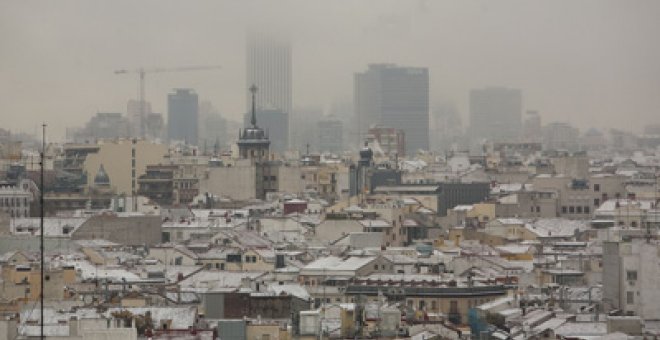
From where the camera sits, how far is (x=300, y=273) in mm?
60750

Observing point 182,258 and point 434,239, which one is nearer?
point 182,258

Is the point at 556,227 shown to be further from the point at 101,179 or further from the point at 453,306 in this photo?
the point at 453,306

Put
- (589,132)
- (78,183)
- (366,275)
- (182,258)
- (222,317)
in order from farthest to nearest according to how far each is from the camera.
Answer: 1. (589,132)
2. (78,183)
3. (182,258)
4. (366,275)
5. (222,317)

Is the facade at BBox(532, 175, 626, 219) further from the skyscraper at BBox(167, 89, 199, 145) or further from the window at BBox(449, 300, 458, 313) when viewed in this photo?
the skyscraper at BBox(167, 89, 199, 145)

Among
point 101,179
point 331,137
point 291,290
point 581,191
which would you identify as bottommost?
point 291,290

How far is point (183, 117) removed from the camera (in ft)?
611

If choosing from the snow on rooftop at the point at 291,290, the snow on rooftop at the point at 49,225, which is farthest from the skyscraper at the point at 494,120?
the snow on rooftop at the point at 291,290

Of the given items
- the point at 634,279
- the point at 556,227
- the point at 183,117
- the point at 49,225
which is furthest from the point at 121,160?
the point at 183,117

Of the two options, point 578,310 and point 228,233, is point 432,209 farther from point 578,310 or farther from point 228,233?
point 578,310

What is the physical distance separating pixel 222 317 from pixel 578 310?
19.3ft

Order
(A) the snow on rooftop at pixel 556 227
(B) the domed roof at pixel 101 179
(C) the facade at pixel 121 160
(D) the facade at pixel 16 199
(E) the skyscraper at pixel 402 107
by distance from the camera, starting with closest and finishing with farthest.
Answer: (A) the snow on rooftop at pixel 556 227, (D) the facade at pixel 16 199, (B) the domed roof at pixel 101 179, (C) the facade at pixel 121 160, (E) the skyscraper at pixel 402 107

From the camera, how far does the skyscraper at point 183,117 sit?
574 ft

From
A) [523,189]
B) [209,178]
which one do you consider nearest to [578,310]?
[523,189]

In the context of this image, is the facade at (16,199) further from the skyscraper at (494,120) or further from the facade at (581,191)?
the skyscraper at (494,120)
